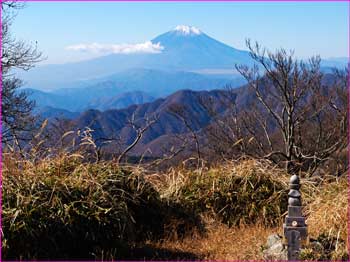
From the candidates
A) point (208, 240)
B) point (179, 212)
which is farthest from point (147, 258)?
point (179, 212)

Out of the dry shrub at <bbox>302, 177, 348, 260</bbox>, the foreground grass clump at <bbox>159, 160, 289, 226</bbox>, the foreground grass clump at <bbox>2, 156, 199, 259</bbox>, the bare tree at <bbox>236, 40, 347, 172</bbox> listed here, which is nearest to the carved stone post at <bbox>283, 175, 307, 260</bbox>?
the dry shrub at <bbox>302, 177, 348, 260</bbox>

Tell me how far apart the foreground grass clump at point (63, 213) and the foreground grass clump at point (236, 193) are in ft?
4.41

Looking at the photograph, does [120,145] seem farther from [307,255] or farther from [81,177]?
[307,255]

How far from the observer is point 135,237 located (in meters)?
5.21

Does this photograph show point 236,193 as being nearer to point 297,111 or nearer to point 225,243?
point 225,243

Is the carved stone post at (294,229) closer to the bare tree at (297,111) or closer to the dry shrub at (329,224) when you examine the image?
the dry shrub at (329,224)

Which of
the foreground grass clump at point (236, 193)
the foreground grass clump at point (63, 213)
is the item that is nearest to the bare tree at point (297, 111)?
the foreground grass clump at point (236, 193)

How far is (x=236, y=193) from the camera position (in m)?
6.64

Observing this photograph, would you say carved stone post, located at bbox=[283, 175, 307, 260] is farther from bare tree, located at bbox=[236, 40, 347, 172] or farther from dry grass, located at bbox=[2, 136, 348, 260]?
bare tree, located at bbox=[236, 40, 347, 172]

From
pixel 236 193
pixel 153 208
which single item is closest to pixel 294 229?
pixel 153 208

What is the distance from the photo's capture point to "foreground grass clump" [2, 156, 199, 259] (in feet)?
13.9

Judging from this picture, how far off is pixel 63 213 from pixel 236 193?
277cm

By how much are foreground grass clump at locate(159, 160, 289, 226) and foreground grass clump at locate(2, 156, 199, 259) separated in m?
1.34

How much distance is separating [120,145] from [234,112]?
10.7 m
